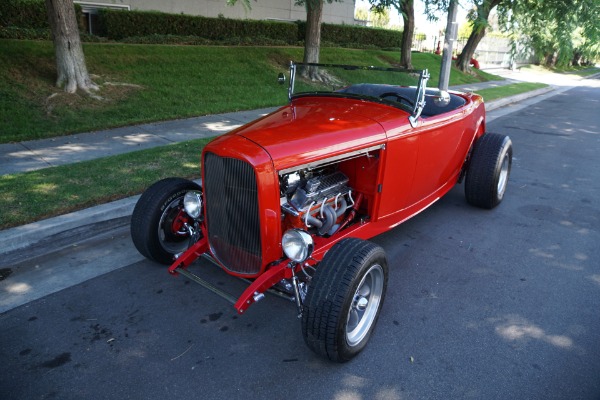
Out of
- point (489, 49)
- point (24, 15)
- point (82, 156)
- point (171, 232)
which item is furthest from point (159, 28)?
point (489, 49)

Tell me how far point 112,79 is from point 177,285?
761cm

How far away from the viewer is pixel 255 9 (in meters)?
19.5

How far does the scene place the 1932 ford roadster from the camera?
2740 millimetres

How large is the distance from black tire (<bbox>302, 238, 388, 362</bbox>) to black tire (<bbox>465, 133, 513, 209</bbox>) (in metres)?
2.63

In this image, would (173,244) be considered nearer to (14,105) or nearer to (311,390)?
(311,390)

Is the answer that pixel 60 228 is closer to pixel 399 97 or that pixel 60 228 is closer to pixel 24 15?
pixel 399 97

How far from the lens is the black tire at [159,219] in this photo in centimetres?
353

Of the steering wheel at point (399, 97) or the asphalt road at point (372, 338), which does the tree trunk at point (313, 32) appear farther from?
the asphalt road at point (372, 338)

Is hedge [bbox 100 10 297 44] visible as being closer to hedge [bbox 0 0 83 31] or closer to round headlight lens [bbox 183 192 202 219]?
hedge [bbox 0 0 83 31]

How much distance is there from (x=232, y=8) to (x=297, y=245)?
1771cm

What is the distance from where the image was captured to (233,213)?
3.02m

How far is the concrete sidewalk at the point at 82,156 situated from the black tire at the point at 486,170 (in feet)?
12.3

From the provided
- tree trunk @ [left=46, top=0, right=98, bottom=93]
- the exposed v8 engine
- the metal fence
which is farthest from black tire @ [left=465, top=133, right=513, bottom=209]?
the metal fence

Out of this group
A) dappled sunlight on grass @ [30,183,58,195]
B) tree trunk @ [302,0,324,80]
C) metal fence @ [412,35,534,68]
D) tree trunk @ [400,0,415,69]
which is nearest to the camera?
dappled sunlight on grass @ [30,183,58,195]
